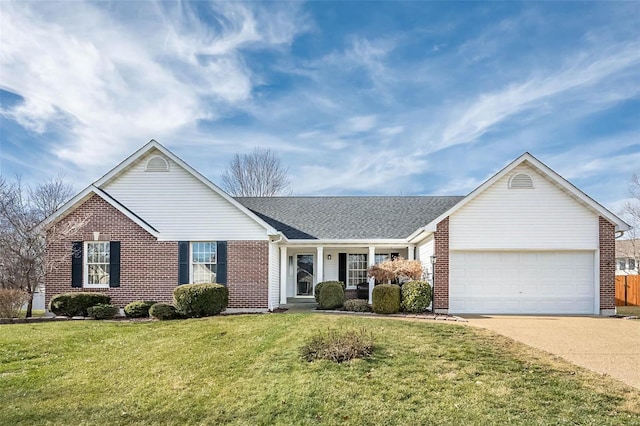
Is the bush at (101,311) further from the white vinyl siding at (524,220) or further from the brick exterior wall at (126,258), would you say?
the white vinyl siding at (524,220)

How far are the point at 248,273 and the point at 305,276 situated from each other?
18.1ft

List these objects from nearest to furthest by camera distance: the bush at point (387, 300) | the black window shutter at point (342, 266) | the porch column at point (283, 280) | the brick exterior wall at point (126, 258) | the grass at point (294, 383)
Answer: the grass at point (294, 383) < the bush at point (387, 300) < the brick exterior wall at point (126, 258) < the porch column at point (283, 280) < the black window shutter at point (342, 266)

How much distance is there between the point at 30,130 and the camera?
20.4 metres

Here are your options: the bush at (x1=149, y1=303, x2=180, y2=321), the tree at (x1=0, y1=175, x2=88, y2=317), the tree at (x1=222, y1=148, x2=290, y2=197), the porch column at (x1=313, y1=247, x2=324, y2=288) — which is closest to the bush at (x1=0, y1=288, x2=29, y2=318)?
the tree at (x1=0, y1=175, x2=88, y2=317)

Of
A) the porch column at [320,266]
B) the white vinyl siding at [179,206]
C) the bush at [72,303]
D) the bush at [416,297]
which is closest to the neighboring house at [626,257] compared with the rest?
the porch column at [320,266]

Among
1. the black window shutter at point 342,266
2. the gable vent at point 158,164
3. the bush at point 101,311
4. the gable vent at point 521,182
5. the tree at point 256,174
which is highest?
the tree at point 256,174

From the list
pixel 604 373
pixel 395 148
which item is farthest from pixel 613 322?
pixel 395 148

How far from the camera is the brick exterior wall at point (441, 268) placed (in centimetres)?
1602

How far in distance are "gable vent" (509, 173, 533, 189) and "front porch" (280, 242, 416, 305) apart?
4963 mm

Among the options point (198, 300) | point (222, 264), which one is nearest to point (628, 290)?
point (222, 264)

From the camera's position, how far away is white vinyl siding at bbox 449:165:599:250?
16.3 meters

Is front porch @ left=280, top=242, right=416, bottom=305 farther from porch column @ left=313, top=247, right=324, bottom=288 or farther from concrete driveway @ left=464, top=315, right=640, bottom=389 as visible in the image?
concrete driveway @ left=464, top=315, right=640, bottom=389

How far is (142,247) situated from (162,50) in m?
6.73

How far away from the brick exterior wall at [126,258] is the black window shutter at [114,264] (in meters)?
0.11
